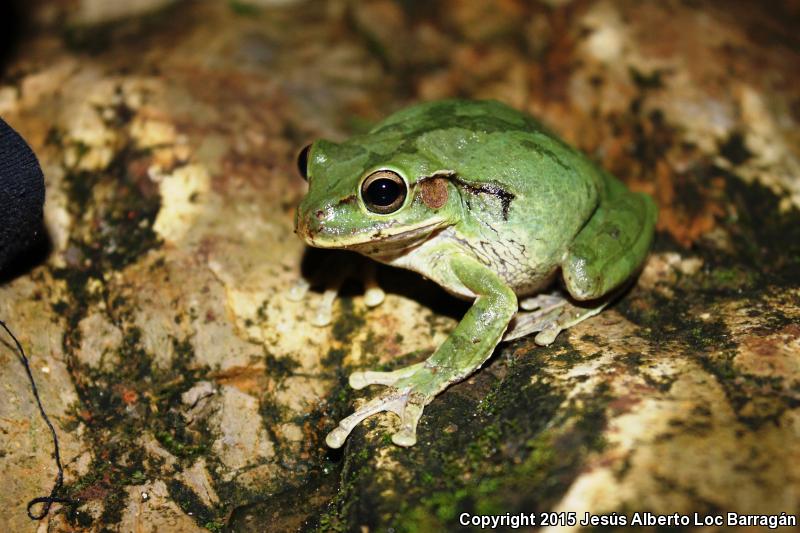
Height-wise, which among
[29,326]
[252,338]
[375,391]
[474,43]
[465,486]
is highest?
[474,43]

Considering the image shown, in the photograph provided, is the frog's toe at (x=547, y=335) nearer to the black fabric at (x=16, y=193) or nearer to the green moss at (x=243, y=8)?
the black fabric at (x=16, y=193)

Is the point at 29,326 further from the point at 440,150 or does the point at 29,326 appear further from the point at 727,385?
the point at 727,385

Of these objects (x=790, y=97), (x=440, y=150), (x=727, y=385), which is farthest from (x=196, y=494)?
(x=790, y=97)

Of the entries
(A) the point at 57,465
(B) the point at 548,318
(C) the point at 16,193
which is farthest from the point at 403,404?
(C) the point at 16,193

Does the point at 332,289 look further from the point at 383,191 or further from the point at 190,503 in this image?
the point at 190,503

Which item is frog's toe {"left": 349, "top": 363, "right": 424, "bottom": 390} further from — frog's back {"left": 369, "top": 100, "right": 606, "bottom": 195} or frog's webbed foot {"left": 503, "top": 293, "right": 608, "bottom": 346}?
frog's back {"left": 369, "top": 100, "right": 606, "bottom": 195}

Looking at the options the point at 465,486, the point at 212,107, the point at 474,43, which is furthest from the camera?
the point at 474,43

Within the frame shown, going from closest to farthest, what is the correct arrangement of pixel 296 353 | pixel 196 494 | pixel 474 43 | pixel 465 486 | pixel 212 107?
pixel 465 486, pixel 196 494, pixel 296 353, pixel 212 107, pixel 474 43

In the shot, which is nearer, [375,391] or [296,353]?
[375,391]

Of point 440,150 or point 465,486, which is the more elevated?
point 440,150
